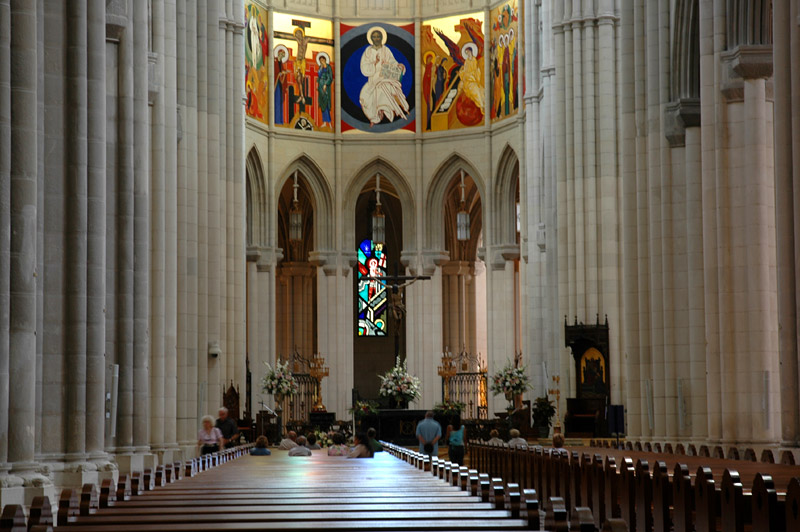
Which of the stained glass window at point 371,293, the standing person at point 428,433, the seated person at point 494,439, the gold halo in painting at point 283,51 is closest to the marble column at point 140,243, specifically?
the standing person at point 428,433

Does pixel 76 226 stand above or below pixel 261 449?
above

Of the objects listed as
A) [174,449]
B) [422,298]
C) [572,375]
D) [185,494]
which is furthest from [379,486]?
[422,298]

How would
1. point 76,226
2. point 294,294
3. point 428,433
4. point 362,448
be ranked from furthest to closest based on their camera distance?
point 294,294 → point 428,433 → point 362,448 → point 76,226

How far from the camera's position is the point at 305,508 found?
6879 millimetres

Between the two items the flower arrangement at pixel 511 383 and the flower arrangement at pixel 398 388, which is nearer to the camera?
the flower arrangement at pixel 398 388

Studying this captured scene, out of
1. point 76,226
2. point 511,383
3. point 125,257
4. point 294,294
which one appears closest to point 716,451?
point 125,257

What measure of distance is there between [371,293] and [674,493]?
1529 inches

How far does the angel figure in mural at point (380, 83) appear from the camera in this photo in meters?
40.9

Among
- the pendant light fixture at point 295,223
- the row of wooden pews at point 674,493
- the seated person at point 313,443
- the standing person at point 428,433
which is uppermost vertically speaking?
the pendant light fixture at point 295,223

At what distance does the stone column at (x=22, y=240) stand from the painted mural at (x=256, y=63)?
88.7ft

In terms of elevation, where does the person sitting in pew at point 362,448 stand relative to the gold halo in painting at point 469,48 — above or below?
below

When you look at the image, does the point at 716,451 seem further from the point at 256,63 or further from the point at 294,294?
the point at 294,294

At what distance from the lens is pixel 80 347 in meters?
12.3

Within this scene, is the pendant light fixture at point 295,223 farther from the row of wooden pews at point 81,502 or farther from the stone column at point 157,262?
the row of wooden pews at point 81,502
